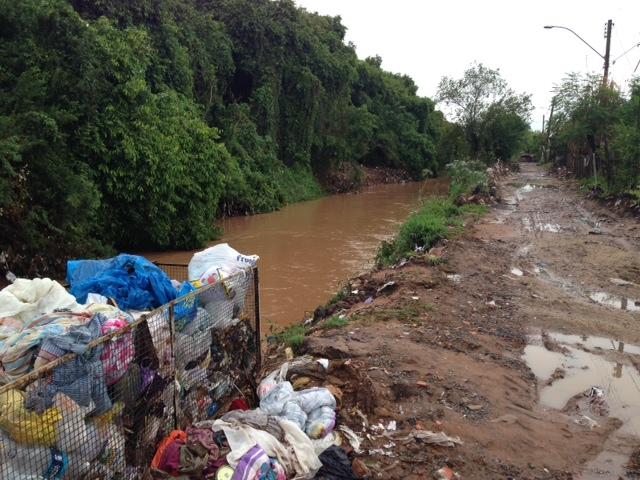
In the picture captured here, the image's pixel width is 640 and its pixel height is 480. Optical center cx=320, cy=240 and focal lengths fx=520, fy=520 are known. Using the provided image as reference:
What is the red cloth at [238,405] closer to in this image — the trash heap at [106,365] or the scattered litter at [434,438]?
the trash heap at [106,365]

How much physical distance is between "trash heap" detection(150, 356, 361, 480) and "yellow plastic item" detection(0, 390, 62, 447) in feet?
2.35

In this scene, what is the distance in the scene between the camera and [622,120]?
1906 centimetres

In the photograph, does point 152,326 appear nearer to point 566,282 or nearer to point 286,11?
point 566,282

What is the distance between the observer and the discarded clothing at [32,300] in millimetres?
3373

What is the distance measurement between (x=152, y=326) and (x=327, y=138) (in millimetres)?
30171

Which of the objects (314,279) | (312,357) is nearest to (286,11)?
(314,279)

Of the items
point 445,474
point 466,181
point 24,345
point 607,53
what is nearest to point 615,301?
point 445,474

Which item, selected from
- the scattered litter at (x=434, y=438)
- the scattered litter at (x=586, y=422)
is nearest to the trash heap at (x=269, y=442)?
the scattered litter at (x=434, y=438)

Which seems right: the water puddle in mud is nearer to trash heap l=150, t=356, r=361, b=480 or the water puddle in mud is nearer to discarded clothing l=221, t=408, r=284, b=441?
trash heap l=150, t=356, r=361, b=480

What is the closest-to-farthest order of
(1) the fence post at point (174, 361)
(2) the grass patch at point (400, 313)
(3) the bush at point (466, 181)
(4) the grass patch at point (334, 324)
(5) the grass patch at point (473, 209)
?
1. (1) the fence post at point (174, 361)
2. (4) the grass patch at point (334, 324)
3. (2) the grass patch at point (400, 313)
4. (5) the grass patch at point (473, 209)
5. (3) the bush at point (466, 181)

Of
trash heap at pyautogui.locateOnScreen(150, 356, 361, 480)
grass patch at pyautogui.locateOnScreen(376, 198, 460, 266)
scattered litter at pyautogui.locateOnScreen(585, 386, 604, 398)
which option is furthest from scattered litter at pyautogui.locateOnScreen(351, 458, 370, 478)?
grass patch at pyautogui.locateOnScreen(376, 198, 460, 266)

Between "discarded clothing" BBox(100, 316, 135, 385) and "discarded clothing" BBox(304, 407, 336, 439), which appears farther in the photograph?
"discarded clothing" BBox(304, 407, 336, 439)

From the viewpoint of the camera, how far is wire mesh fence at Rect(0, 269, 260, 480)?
2.50m

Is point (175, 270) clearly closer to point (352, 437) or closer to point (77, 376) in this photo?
point (352, 437)
